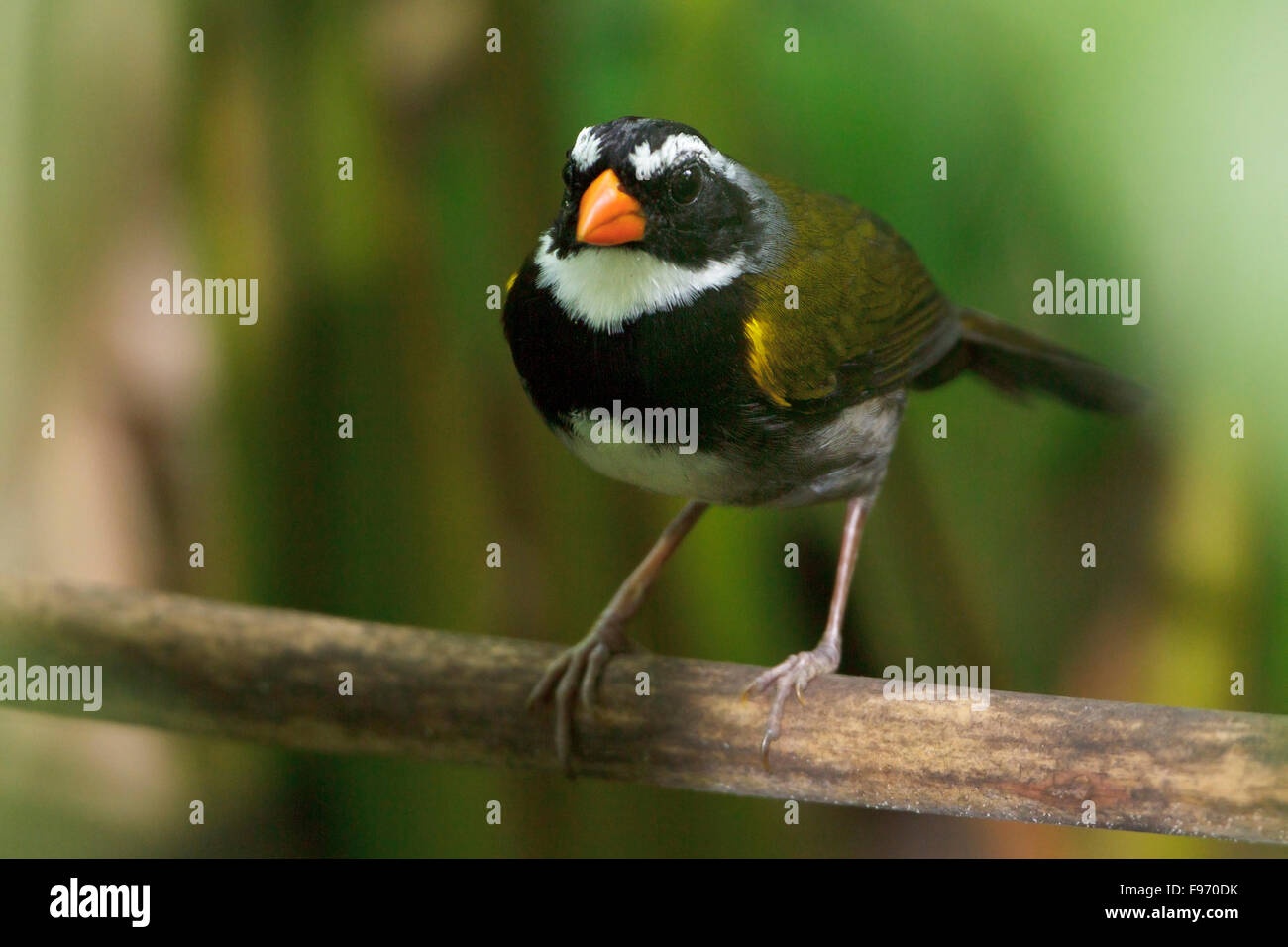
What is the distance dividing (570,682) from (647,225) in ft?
2.66

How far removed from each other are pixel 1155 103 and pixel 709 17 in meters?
1.10

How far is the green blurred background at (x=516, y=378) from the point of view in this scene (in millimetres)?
2541

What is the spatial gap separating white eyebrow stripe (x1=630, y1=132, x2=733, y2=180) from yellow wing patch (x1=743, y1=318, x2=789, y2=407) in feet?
0.87

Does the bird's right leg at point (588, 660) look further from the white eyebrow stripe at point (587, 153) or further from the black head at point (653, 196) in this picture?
the white eyebrow stripe at point (587, 153)

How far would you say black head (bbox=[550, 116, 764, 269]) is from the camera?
1528 mm

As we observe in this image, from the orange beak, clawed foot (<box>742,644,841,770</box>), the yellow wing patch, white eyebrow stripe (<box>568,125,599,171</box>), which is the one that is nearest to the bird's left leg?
clawed foot (<box>742,644,841,770</box>)

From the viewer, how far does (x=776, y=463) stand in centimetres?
175

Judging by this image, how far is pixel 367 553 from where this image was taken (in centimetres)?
283

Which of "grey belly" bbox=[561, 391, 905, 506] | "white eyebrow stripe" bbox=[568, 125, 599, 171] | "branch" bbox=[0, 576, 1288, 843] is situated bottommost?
"branch" bbox=[0, 576, 1288, 843]

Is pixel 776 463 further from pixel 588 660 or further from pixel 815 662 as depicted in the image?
pixel 588 660

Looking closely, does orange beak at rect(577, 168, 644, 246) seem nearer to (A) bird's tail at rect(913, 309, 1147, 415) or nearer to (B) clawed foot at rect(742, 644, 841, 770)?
(B) clawed foot at rect(742, 644, 841, 770)

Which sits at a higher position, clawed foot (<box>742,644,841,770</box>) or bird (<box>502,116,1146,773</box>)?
bird (<box>502,116,1146,773</box>)

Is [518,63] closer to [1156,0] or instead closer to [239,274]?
[239,274]

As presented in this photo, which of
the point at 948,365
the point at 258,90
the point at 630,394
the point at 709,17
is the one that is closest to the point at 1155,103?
the point at 948,365
